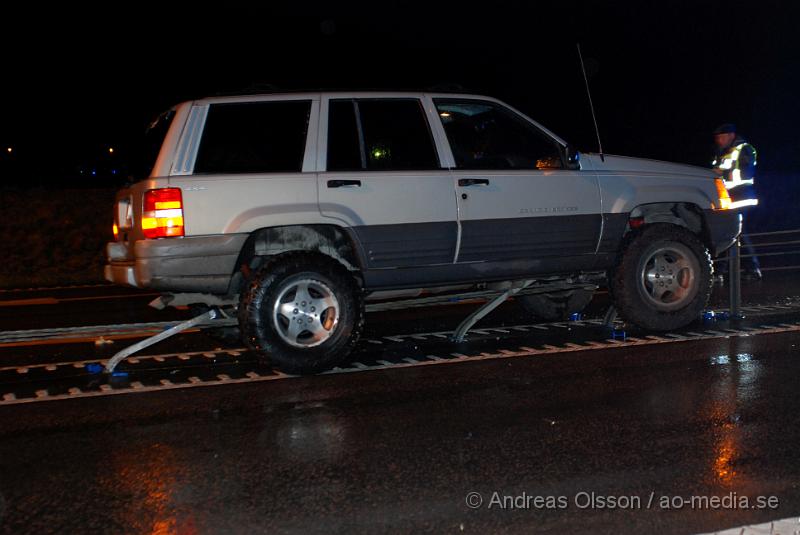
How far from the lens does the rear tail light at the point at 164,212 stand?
21.1ft

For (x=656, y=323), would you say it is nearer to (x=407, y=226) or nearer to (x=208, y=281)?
(x=407, y=226)

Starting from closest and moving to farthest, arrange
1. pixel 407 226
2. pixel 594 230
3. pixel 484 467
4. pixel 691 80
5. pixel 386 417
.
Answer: pixel 484 467 < pixel 386 417 < pixel 407 226 < pixel 594 230 < pixel 691 80

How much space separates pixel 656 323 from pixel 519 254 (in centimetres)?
144

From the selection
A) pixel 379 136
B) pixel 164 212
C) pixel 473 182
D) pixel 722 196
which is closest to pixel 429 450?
pixel 164 212

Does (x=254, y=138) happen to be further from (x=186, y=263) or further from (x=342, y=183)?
(x=186, y=263)

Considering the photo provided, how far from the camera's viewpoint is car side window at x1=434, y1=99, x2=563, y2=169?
7.41 metres

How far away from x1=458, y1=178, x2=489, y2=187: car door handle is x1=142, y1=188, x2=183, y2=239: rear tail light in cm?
216

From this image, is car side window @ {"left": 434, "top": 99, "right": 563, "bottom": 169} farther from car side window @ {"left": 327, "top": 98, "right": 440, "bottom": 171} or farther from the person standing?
the person standing

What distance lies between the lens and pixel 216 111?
22.2 feet

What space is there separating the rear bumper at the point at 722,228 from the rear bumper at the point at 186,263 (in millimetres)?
4142

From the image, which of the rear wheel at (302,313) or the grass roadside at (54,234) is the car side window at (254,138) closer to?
the rear wheel at (302,313)

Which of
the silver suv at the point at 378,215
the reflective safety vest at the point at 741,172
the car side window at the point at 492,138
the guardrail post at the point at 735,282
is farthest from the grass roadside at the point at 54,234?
the guardrail post at the point at 735,282

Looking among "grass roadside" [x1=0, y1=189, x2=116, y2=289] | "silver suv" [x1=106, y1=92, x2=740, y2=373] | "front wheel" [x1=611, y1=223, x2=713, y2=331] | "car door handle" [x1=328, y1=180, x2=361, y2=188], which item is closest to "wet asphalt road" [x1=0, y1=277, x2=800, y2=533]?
"silver suv" [x1=106, y1=92, x2=740, y2=373]

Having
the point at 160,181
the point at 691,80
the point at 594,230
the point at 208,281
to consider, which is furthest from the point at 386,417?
the point at 691,80
